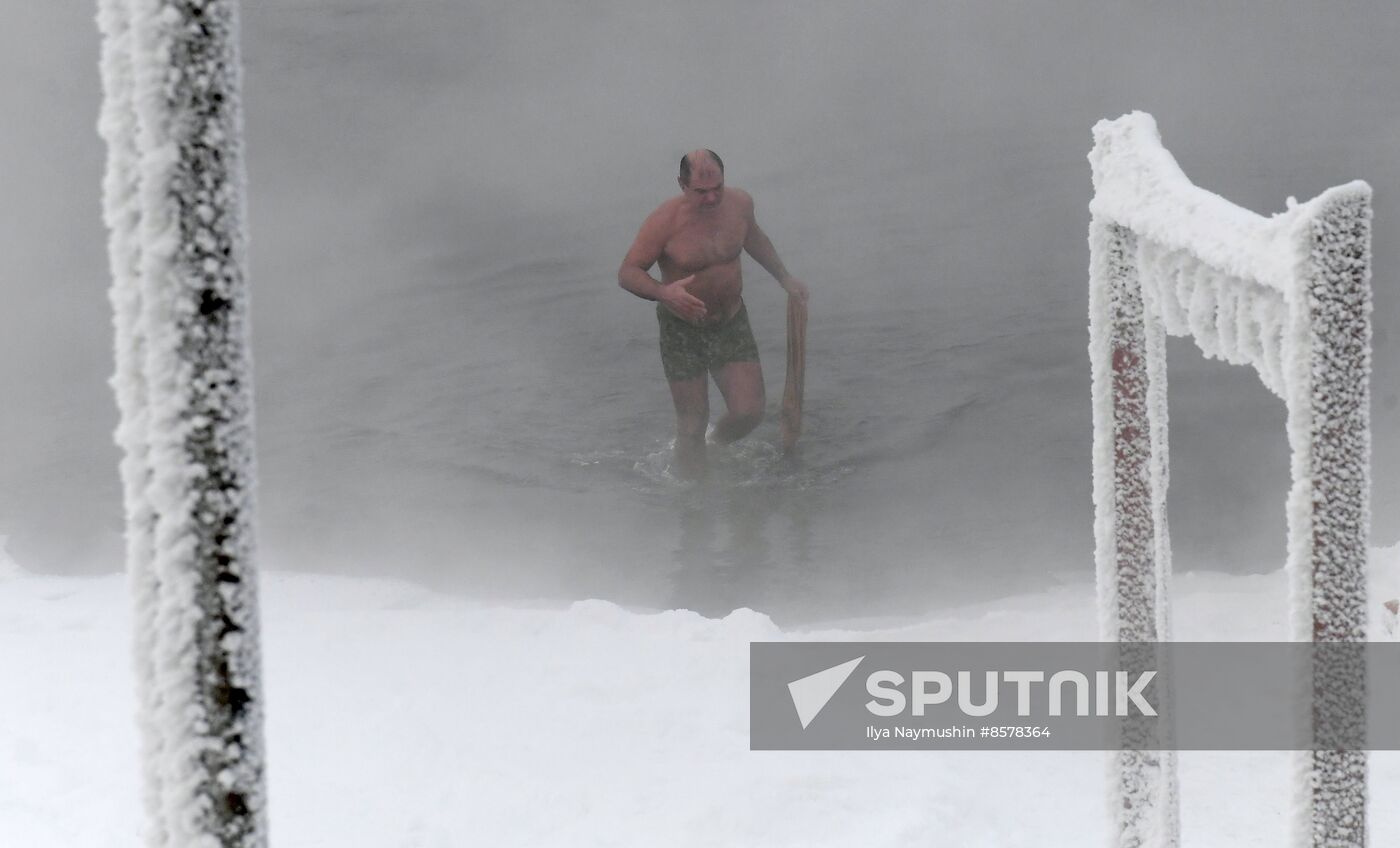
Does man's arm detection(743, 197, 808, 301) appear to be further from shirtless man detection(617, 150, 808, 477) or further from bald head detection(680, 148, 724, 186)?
bald head detection(680, 148, 724, 186)

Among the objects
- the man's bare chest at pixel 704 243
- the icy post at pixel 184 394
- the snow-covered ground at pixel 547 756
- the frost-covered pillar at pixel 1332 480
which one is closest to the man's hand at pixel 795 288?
the man's bare chest at pixel 704 243

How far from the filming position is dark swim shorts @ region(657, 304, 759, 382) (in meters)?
6.36

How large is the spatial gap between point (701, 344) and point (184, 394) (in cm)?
557

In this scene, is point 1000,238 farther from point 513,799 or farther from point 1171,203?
point 1171,203

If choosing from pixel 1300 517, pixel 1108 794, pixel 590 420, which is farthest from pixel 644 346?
pixel 1300 517

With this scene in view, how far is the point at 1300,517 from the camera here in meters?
1.32

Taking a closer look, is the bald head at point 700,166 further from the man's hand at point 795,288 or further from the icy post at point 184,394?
the icy post at point 184,394

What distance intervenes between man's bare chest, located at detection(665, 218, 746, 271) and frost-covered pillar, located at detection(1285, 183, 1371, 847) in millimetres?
4786

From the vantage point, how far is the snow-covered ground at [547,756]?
283cm

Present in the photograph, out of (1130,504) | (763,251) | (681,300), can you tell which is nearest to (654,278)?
(681,300)

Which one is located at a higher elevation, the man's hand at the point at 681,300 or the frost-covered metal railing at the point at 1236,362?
the man's hand at the point at 681,300

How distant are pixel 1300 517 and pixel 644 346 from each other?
7.86 m

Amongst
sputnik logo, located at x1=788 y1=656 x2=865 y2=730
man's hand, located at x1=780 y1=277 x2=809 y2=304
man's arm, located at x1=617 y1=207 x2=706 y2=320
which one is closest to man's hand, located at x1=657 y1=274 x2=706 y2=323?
man's arm, located at x1=617 y1=207 x2=706 y2=320

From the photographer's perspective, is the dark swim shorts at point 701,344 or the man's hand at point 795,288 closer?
the man's hand at point 795,288
